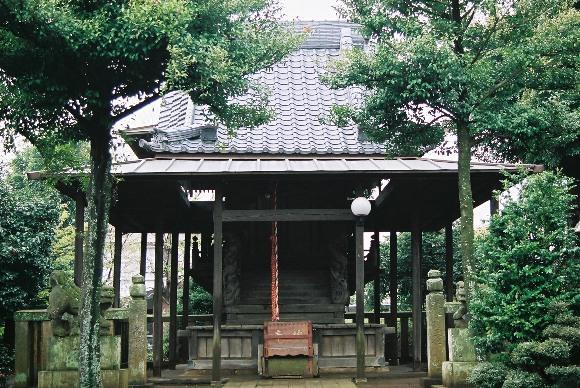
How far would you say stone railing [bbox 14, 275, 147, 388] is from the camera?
9781mm

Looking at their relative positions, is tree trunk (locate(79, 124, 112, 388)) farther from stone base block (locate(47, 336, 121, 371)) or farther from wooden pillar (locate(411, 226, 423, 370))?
wooden pillar (locate(411, 226, 423, 370))

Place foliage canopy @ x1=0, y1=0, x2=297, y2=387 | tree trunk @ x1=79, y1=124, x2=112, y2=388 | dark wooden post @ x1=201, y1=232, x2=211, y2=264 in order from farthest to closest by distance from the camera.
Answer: dark wooden post @ x1=201, y1=232, x2=211, y2=264
tree trunk @ x1=79, y1=124, x2=112, y2=388
foliage canopy @ x1=0, y1=0, x2=297, y2=387

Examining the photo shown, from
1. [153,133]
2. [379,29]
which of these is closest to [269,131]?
[153,133]

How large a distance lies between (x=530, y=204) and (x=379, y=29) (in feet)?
9.84

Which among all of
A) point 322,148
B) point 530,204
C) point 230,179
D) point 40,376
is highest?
point 322,148

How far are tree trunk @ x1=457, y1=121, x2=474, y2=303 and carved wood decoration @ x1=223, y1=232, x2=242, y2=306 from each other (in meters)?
5.92

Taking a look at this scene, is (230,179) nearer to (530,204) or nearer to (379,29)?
(379,29)

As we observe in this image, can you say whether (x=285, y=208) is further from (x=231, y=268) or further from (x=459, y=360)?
(x=459, y=360)

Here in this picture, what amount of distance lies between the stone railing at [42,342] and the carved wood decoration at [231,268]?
140 inches

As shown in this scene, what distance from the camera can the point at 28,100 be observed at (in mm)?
7523

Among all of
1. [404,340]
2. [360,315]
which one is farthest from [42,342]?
[404,340]

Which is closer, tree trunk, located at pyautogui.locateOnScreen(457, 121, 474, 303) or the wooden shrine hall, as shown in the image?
tree trunk, located at pyautogui.locateOnScreen(457, 121, 474, 303)

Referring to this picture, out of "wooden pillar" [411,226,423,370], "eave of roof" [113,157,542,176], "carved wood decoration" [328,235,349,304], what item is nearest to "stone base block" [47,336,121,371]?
"eave of roof" [113,157,542,176]

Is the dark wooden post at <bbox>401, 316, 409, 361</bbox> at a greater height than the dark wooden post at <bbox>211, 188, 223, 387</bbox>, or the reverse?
the dark wooden post at <bbox>211, 188, 223, 387</bbox>
